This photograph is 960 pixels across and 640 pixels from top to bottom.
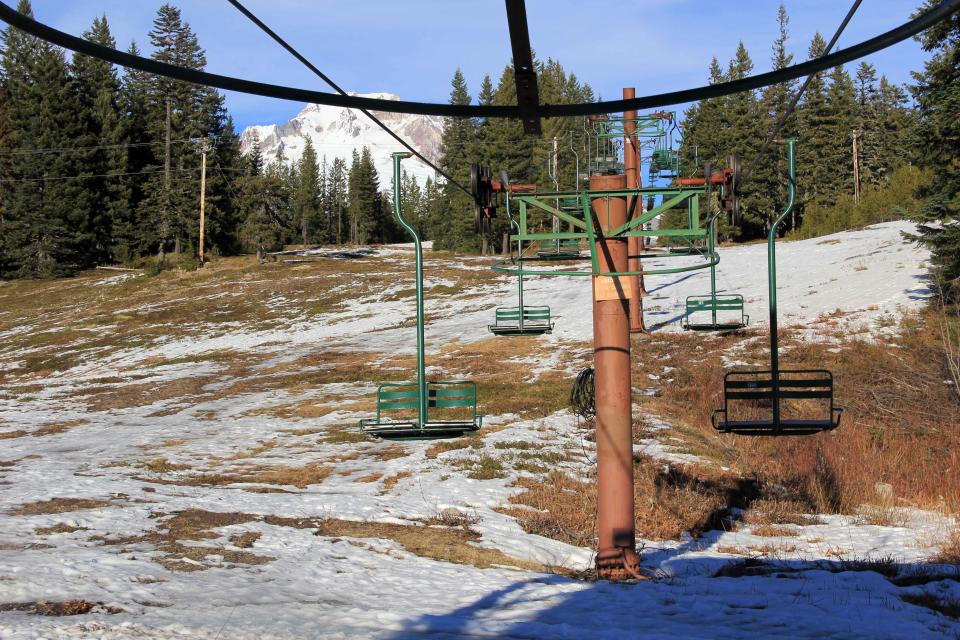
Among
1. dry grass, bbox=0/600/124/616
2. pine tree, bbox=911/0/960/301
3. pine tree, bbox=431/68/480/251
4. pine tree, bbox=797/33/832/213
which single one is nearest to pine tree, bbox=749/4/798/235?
pine tree, bbox=797/33/832/213

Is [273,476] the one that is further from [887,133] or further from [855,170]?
[887,133]

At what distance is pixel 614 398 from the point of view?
10.1 m

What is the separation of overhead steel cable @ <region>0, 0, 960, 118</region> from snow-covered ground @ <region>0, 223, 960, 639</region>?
214 inches

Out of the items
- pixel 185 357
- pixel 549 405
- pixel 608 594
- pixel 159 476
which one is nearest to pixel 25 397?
pixel 185 357

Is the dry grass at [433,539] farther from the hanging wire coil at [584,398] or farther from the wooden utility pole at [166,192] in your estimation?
the wooden utility pole at [166,192]

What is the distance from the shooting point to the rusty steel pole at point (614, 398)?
32.6 ft

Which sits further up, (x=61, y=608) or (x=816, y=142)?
(x=816, y=142)

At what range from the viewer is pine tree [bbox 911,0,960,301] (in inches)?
835

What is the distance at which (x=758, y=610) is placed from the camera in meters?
9.12

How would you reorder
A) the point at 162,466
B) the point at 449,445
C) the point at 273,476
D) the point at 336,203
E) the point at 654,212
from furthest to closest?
the point at 336,203
the point at 449,445
the point at 162,466
the point at 273,476
the point at 654,212

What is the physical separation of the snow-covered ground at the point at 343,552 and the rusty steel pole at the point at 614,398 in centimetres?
67

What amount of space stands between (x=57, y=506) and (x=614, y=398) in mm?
9526

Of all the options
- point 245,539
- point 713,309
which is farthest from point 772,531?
point 713,309

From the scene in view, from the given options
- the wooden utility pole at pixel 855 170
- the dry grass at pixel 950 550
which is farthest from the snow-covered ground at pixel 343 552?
the wooden utility pole at pixel 855 170
